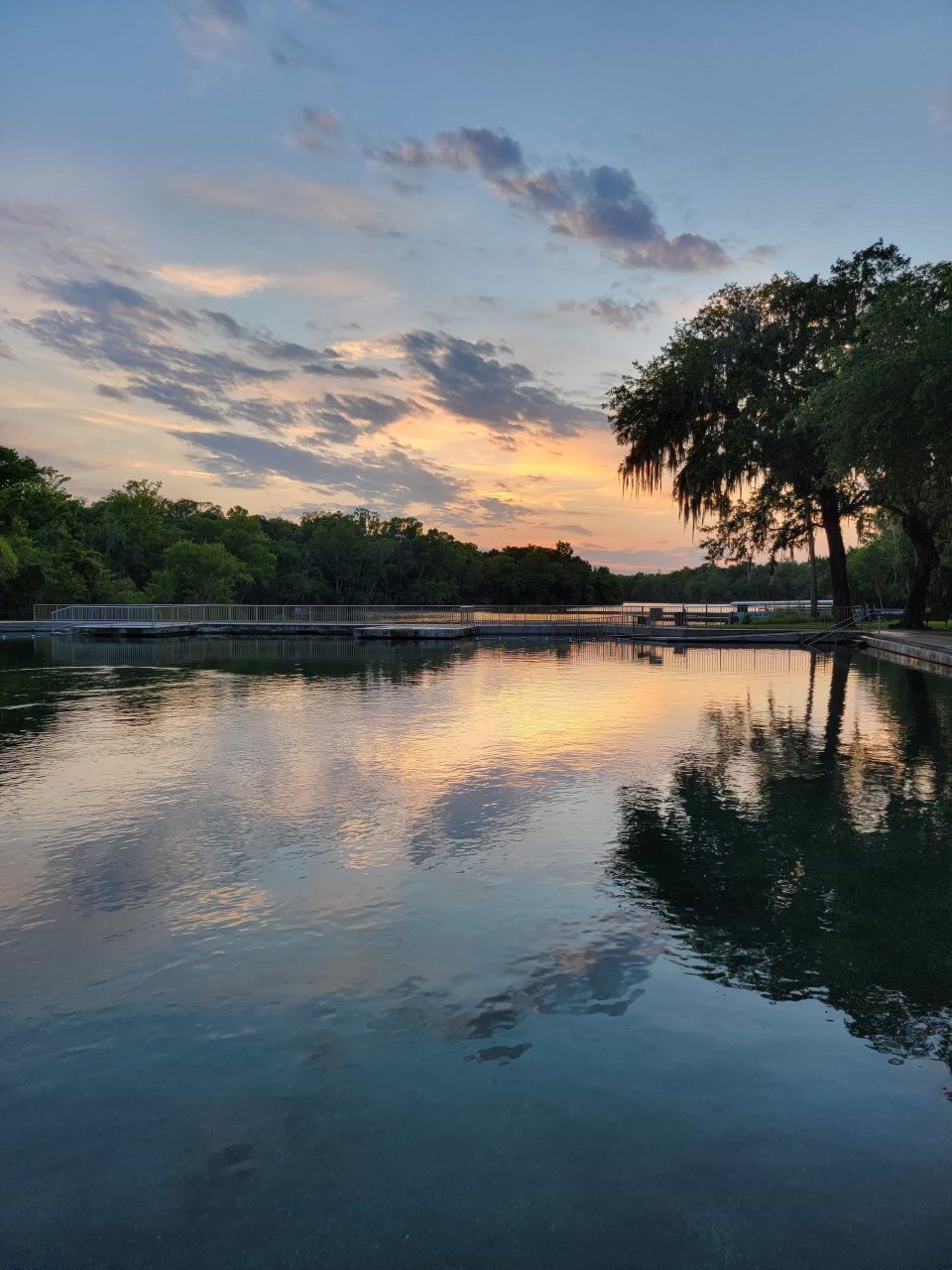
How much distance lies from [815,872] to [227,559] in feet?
268

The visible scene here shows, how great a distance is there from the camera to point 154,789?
35.2ft

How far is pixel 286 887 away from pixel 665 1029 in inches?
142

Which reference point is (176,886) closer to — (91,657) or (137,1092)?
(137,1092)

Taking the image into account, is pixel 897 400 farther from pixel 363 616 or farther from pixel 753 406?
pixel 363 616

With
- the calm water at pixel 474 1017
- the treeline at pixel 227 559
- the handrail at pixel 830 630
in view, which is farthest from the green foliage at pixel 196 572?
the calm water at pixel 474 1017

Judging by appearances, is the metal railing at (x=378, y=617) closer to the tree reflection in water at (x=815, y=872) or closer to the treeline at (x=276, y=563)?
the treeline at (x=276, y=563)

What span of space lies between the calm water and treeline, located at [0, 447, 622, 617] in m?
53.5

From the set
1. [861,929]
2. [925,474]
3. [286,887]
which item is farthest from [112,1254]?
[925,474]

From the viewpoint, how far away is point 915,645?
2956 centimetres

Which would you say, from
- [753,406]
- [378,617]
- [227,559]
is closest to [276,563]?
[227,559]

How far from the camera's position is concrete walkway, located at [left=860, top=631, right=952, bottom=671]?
2680 cm

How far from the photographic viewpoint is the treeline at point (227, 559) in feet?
204

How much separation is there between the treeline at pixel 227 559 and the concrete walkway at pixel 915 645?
50.6 m

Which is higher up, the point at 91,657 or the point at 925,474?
the point at 925,474
